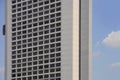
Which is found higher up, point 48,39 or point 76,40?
point 48,39

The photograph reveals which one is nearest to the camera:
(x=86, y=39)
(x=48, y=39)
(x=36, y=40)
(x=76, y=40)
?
(x=86, y=39)

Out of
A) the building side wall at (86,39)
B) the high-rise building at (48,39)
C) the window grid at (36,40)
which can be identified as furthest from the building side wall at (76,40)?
the window grid at (36,40)

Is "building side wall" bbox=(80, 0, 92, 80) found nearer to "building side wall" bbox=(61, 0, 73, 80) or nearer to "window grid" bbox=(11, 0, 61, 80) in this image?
"building side wall" bbox=(61, 0, 73, 80)

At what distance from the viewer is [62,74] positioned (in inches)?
869

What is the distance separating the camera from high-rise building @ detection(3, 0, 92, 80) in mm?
21797

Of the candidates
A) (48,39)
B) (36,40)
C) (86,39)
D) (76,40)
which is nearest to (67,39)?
(76,40)

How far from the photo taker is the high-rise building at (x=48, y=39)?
21797 mm

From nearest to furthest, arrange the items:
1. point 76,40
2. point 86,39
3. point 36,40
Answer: point 86,39 < point 76,40 < point 36,40

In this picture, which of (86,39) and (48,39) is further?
(48,39)

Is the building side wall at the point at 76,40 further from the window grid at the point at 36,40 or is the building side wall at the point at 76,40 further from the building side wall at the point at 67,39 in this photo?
the window grid at the point at 36,40

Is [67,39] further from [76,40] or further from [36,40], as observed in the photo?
[36,40]

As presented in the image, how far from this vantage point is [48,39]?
23250 millimetres

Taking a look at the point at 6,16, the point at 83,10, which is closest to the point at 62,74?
the point at 83,10

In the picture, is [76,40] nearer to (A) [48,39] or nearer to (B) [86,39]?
(B) [86,39]
